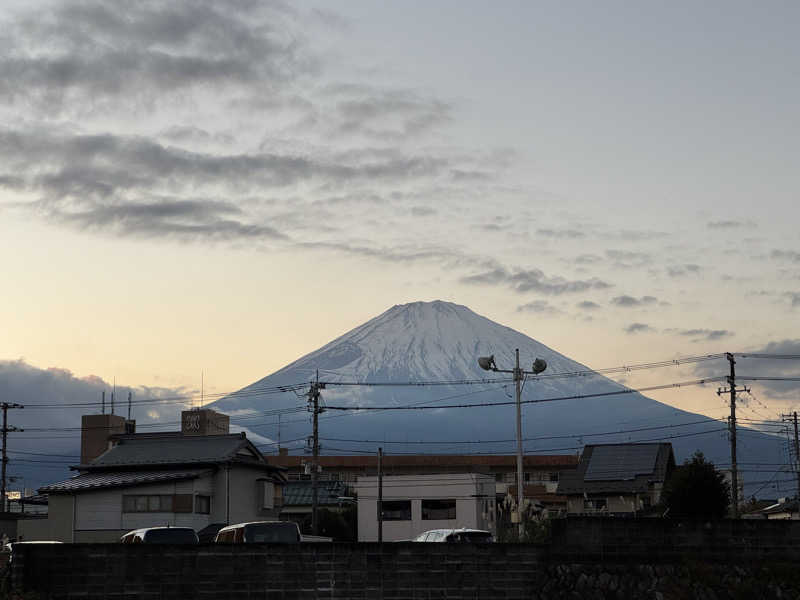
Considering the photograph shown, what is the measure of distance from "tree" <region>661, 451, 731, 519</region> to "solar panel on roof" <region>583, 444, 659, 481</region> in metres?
34.8

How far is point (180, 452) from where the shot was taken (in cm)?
6506

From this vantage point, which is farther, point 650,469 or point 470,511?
point 650,469

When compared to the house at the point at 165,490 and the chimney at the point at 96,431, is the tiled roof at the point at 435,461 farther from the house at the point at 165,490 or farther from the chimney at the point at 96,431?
the house at the point at 165,490

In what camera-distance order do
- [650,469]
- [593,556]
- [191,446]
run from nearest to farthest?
[593,556] → [191,446] → [650,469]

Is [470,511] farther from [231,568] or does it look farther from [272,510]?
[231,568]

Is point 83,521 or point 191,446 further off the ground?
point 191,446

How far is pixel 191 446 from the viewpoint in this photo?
65625mm

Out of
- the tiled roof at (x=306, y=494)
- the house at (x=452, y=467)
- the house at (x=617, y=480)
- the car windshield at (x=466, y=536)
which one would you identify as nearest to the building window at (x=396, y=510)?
the house at (x=617, y=480)

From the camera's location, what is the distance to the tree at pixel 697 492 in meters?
54.3

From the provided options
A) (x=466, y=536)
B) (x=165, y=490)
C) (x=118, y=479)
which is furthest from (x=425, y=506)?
(x=466, y=536)

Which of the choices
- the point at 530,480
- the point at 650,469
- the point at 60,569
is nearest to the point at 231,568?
the point at 60,569

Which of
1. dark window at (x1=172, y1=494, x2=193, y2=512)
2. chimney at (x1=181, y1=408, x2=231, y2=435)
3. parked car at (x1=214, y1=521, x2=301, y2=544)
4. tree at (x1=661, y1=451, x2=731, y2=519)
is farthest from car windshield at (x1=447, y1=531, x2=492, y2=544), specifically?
chimney at (x1=181, y1=408, x2=231, y2=435)

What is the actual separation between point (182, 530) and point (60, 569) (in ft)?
35.0

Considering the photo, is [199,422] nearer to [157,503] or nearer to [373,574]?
[157,503]
